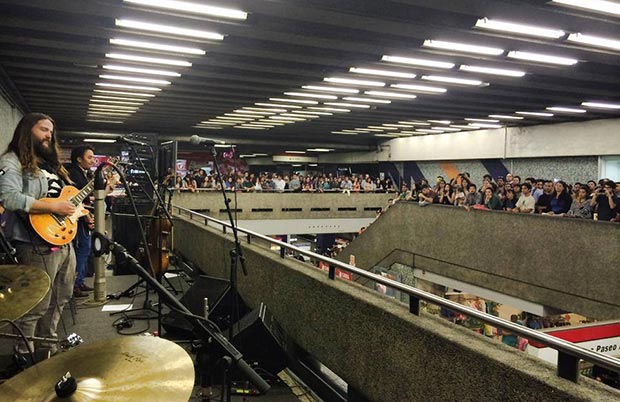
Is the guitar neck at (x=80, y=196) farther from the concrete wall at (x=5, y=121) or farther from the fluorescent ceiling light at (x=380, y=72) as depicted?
the concrete wall at (x=5, y=121)

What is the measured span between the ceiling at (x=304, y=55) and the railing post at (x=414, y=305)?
4.17 meters

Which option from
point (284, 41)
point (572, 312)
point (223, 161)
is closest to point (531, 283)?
point (572, 312)

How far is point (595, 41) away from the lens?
6.91 meters

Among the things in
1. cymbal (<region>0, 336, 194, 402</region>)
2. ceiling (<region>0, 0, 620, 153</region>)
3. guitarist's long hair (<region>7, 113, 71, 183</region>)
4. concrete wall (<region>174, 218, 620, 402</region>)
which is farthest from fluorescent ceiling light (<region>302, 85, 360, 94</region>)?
cymbal (<region>0, 336, 194, 402</region>)

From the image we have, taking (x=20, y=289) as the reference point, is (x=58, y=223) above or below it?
above

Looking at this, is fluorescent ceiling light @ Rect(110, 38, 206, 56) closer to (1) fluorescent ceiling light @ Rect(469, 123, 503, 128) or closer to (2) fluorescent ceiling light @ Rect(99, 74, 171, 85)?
(2) fluorescent ceiling light @ Rect(99, 74, 171, 85)

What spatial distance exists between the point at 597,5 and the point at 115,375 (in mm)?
6456

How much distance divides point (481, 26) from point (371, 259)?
26.9 feet

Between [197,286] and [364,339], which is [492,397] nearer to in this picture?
[364,339]

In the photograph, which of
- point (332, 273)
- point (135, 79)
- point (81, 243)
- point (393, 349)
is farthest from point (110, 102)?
point (393, 349)

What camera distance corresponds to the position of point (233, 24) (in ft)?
20.4

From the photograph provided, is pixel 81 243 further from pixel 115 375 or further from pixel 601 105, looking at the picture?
pixel 601 105

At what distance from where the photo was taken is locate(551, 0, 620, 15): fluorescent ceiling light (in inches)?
211

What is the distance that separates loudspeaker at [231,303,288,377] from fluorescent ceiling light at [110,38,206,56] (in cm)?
566
